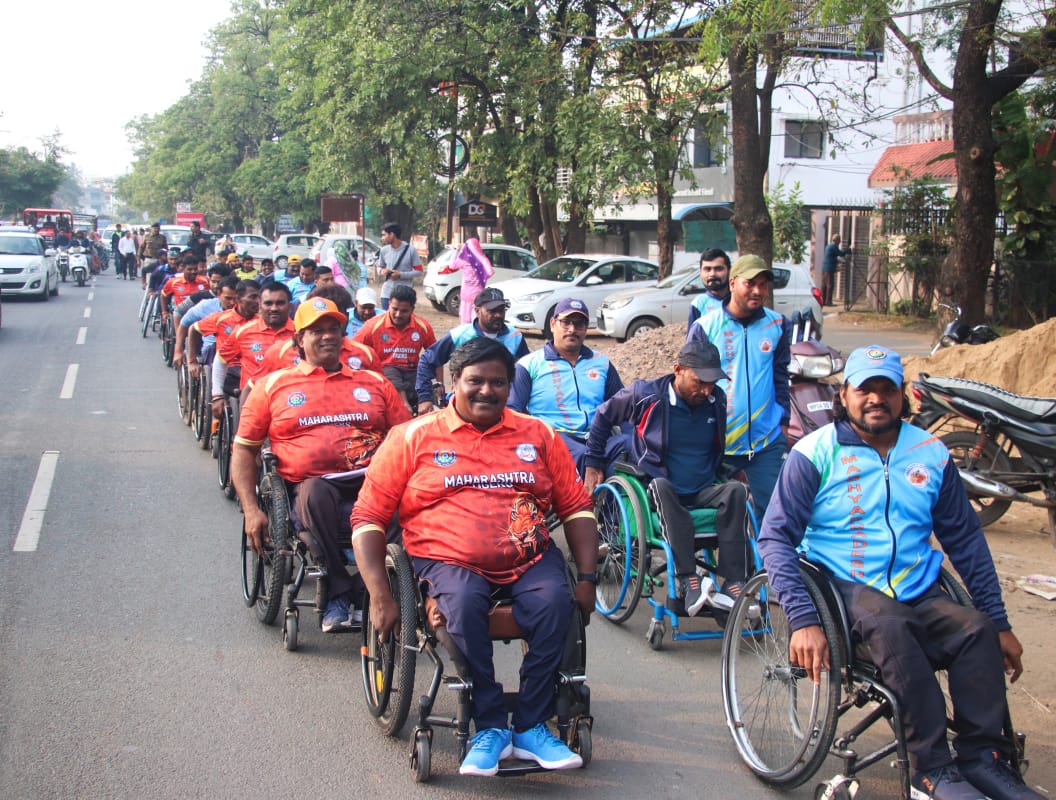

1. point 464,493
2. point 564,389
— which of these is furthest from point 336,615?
point 564,389

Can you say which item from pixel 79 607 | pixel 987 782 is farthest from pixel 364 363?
pixel 987 782

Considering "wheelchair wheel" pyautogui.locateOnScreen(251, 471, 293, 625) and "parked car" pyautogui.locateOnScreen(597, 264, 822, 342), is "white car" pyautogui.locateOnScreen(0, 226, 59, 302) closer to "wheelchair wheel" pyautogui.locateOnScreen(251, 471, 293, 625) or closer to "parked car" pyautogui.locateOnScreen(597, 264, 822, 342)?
"parked car" pyautogui.locateOnScreen(597, 264, 822, 342)

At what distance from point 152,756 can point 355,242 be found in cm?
3118

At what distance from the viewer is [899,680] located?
361 centimetres

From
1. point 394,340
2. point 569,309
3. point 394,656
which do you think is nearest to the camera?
point 394,656

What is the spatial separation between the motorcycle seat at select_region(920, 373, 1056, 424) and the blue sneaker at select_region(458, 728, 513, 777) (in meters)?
4.83

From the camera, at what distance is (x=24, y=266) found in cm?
2784

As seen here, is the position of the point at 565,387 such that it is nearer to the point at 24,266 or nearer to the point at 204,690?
the point at 204,690

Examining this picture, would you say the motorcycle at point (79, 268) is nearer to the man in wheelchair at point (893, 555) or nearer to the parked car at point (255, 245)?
the parked car at point (255, 245)

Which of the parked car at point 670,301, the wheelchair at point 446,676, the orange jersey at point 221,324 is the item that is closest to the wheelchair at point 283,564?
the wheelchair at point 446,676

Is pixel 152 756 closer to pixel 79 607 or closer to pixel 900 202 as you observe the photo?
pixel 79 607

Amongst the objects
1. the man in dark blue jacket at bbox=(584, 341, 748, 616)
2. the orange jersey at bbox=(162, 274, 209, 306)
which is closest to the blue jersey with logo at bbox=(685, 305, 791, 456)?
the man in dark blue jacket at bbox=(584, 341, 748, 616)

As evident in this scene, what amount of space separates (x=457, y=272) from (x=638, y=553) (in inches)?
788

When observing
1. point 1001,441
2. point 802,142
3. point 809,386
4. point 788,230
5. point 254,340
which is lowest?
point 1001,441
